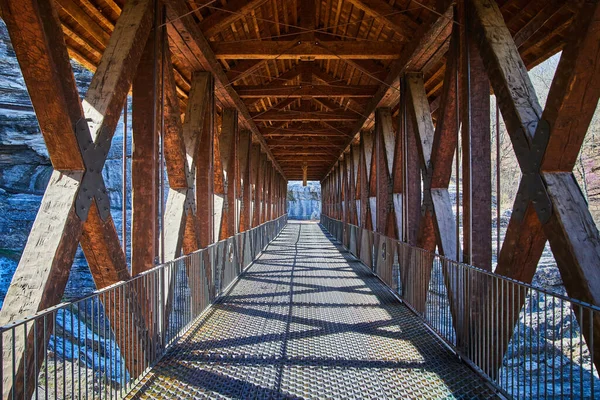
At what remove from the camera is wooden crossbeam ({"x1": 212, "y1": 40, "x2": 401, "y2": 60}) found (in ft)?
21.7

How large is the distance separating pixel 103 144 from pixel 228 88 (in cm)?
502

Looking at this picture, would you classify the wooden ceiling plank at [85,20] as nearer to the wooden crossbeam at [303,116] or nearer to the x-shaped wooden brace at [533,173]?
the x-shaped wooden brace at [533,173]

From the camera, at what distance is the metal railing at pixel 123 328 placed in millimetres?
2314

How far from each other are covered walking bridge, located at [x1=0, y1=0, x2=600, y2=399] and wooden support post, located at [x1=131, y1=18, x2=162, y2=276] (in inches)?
0.8

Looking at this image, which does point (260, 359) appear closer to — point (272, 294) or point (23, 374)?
point (23, 374)

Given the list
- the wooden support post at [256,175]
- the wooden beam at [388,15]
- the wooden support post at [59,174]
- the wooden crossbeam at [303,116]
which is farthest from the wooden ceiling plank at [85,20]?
the wooden support post at [256,175]

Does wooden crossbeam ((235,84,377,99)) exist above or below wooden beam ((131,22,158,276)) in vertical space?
above

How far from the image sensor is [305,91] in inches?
368

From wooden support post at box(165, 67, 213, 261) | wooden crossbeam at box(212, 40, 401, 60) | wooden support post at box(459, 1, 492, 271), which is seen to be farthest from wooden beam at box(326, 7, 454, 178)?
wooden support post at box(165, 67, 213, 261)

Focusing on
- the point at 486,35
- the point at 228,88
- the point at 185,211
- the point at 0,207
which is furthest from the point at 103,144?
the point at 0,207

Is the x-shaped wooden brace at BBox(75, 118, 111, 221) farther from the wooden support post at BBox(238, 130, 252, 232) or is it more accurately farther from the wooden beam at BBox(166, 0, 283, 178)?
the wooden support post at BBox(238, 130, 252, 232)

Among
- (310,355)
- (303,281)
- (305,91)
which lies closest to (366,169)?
(305,91)

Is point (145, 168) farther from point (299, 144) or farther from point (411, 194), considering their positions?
point (299, 144)

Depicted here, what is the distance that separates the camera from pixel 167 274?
4.36m
